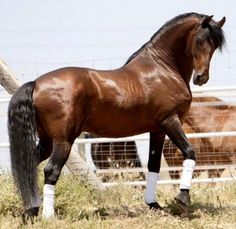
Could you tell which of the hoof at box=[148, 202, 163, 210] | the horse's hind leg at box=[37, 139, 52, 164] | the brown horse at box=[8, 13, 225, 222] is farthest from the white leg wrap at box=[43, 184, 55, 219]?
the hoof at box=[148, 202, 163, 210]

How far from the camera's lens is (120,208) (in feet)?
21.6

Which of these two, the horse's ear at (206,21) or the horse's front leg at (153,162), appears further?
the horse's front leg at (153,162)

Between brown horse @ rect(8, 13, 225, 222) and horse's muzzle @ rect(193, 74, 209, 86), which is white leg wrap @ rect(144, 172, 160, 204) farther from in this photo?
horse's muzzle @ rect(193, 74, 209, 86)

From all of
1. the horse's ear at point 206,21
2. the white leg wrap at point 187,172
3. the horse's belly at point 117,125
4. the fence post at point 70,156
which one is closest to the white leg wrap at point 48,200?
the horse's belly at point 117,125

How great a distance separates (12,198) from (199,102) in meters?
3.86

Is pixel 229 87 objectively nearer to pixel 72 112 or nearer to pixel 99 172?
pixel 99 172

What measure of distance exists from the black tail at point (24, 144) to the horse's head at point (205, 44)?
180cm

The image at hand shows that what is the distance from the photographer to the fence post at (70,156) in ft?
23.0

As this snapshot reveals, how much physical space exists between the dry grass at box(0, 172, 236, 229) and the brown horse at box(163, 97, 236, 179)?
1.19 m

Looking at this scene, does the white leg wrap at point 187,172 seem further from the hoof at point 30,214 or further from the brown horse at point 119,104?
the hoof at point 30,214

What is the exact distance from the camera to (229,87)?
7.95 m

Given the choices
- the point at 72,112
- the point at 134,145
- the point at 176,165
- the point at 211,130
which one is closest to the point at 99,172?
the point at 134,145

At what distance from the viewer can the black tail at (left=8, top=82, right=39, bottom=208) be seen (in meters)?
5.39

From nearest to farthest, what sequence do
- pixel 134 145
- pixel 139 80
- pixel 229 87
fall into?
pixel 139 80, pixel 229 87, pixel 134 145
